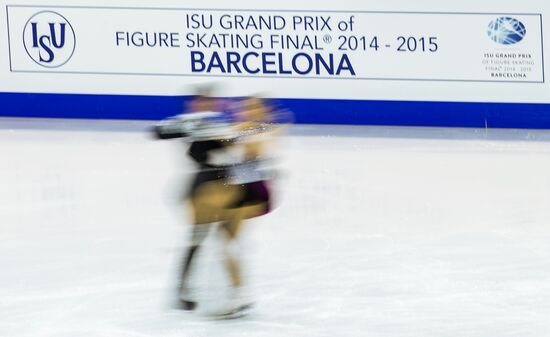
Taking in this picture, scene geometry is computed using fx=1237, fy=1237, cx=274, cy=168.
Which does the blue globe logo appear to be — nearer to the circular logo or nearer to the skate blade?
the circular logo

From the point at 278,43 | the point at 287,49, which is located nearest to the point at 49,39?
the point at 278,43

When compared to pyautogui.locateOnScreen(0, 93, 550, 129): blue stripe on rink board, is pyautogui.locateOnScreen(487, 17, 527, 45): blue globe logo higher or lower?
higher

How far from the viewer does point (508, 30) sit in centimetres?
1467

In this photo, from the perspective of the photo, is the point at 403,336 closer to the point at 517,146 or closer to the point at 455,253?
the point at 455,253

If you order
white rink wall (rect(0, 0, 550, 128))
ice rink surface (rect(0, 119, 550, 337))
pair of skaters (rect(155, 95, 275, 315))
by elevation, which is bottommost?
ice rink surface (rect(0, 119, 550, 337))

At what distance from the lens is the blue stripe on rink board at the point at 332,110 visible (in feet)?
48.4

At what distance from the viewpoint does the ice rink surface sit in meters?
7.55

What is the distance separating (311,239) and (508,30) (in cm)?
606

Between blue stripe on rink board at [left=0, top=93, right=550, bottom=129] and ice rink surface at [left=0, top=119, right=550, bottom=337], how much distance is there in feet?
1.55

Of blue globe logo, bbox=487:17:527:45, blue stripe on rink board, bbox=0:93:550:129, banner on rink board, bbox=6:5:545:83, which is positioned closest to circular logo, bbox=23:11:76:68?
banner on rink board, bbox=6:5:545:83

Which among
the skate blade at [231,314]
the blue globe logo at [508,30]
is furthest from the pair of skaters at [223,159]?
the blue globe logo at [508,30]

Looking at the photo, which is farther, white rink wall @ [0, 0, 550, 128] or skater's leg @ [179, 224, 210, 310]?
white rink wall @ [0, 0, 550, 128]

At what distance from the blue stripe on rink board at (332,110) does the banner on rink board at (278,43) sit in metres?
0.32

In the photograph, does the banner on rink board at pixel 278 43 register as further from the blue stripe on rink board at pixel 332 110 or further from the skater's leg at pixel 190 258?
the skater's leg at pixel 190 258
